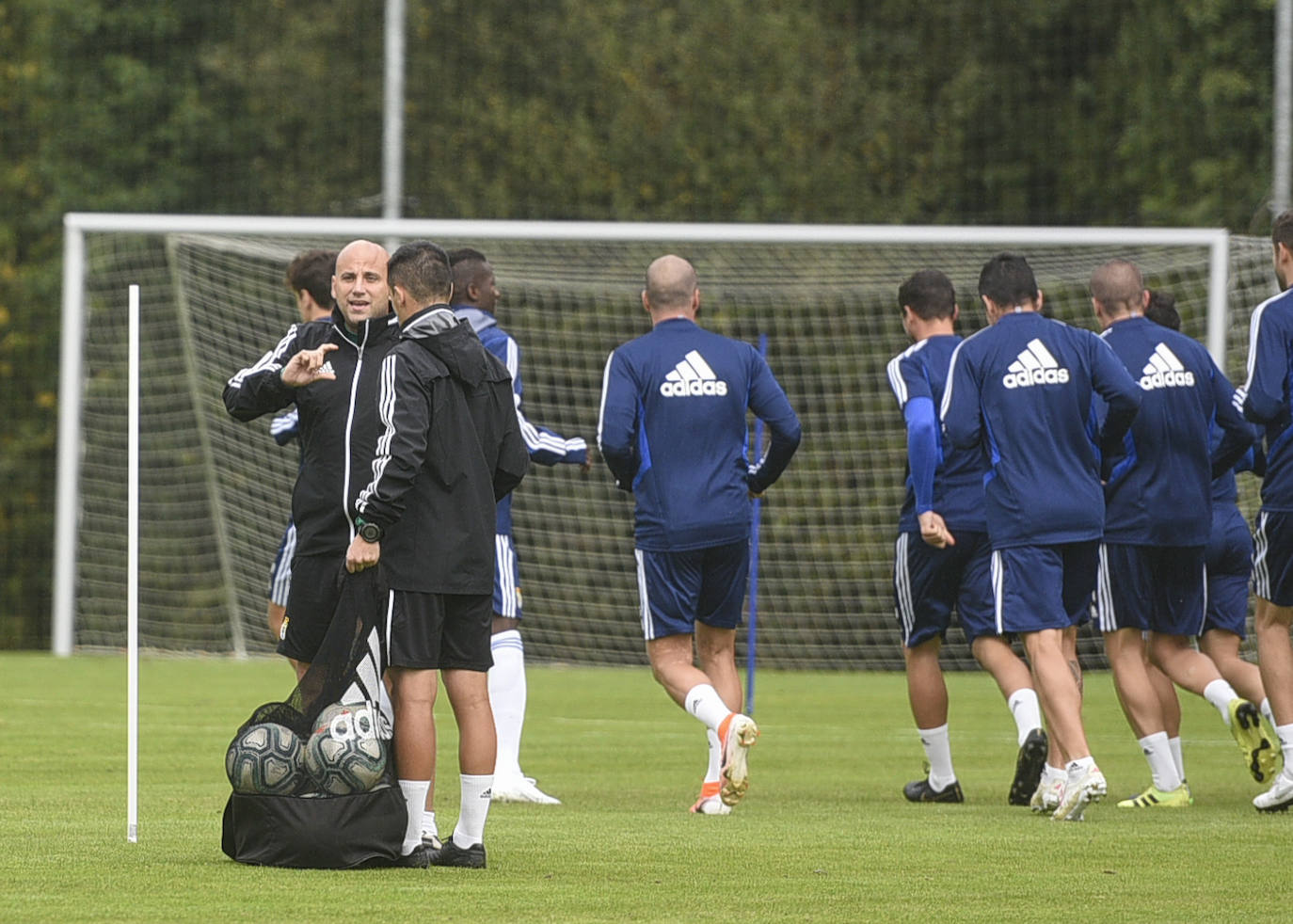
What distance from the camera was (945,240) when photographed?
15758 millimetres

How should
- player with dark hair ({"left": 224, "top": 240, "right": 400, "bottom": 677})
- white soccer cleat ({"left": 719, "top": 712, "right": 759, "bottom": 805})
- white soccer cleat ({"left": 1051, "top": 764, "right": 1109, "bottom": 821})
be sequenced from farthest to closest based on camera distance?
1. white soccer cleat ({"left": 719, "top": 712, "right": 759, "bottom": 805})
2. white soccer cleat ({"left": 1051, "top": 764, "right": 1109, "bottom": 821})
3. player with dark hair ({"left": 224, "top": 240, "right": 400, "bottom": 677})

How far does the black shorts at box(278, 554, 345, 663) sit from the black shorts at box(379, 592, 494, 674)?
687 millimetres

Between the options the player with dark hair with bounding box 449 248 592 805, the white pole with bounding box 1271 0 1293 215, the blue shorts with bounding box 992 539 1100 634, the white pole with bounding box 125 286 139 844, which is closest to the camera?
the white pole with bounding box 125 286 139 844

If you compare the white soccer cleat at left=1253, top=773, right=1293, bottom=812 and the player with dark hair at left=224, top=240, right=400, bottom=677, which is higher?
the player with dark hair at left=224, top=240, right=400, bottom=677

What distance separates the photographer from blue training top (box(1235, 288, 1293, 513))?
26.0ft

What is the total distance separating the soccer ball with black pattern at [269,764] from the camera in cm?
612

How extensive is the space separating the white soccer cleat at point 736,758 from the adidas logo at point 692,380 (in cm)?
136

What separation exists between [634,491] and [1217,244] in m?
7.56

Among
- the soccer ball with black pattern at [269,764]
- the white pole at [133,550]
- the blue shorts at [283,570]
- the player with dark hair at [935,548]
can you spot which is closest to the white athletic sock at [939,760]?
the player with dark hair at [935,548]

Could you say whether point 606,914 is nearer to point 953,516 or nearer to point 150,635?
point 953,516

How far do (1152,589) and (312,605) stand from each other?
3.66 m

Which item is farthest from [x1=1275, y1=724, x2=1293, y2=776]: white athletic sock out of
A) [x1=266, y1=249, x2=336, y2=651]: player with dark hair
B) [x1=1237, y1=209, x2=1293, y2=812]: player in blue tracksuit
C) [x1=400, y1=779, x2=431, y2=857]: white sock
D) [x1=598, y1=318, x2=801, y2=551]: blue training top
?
[x1=266, y1=249, x2=336, y2=651]: player with dark hair

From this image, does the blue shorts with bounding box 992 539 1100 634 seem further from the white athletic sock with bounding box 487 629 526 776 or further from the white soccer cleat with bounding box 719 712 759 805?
the white athletic sock with bounding box 487 629 526 776

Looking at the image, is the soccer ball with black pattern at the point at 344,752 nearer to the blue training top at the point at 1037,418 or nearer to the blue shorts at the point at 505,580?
the blue shorts at the point at 505,580
